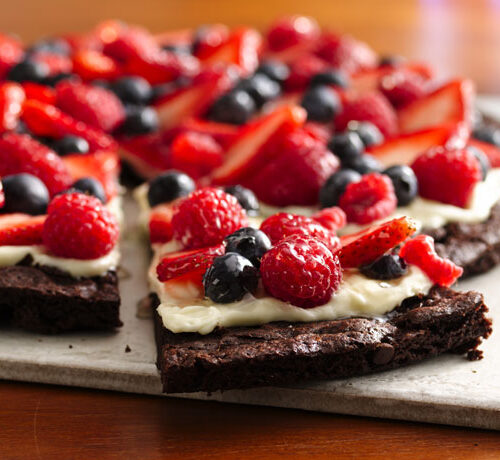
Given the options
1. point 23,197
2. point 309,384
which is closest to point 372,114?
point 23,197

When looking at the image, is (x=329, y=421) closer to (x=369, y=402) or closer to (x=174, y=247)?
(x=369, y=402)

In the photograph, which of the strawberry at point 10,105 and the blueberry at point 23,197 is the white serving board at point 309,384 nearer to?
the blueberry at point 23,197

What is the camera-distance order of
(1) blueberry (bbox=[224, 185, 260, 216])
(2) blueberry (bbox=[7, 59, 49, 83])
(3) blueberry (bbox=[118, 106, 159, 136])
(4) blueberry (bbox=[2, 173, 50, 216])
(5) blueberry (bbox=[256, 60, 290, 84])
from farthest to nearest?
(5) blueberry (bbox=[256, 60, 290, 84])
(2) blueberry (bbox=[7, 59, 49, 83])
(3) blueberry (bbox=[118, 106, 159, 136])
(1) blueberry (bbox=[224, 185, 260, 216])
(4) blueberry (bbox=[2, 173, 50, 216])

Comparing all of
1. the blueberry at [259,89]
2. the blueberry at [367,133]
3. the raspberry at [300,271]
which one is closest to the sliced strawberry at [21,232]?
the raspberry at [300,271]

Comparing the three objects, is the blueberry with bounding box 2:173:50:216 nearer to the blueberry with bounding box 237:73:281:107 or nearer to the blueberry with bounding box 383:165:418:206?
the blueberry with bounding box 383:165:418:206

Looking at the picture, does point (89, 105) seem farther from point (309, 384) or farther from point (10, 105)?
point (309, 384)

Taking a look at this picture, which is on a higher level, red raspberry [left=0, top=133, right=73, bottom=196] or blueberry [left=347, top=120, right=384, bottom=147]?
red raspberry [left=0, top=133, right=73, bottom=196]

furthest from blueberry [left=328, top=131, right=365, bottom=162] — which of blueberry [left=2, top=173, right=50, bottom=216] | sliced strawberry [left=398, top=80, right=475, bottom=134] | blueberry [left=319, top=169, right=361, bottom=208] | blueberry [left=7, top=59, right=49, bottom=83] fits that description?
blueberry [left=7, top=59, right=49, bottom=83]
